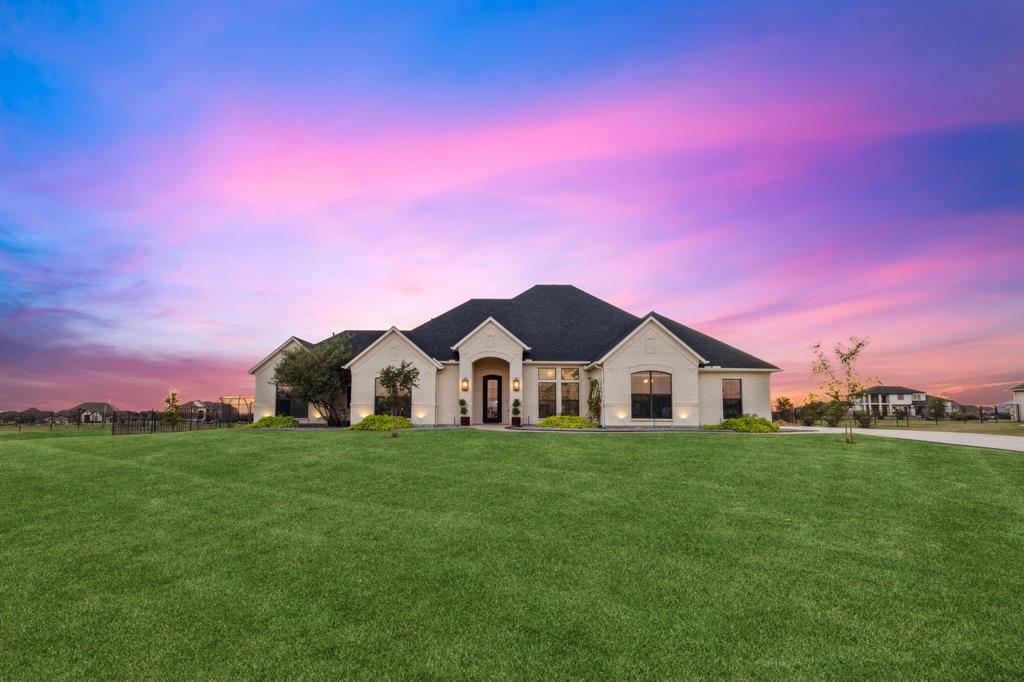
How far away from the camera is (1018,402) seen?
46344mm

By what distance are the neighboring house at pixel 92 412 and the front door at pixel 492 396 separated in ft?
149

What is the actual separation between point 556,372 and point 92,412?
181ft

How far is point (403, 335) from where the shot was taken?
94.8ft

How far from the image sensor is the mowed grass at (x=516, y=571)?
4.83 metres

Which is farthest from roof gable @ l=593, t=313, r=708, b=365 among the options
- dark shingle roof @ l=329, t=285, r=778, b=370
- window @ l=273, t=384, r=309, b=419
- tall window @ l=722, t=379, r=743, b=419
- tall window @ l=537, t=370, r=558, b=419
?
window @ l=273, t=384, r=309, b=419

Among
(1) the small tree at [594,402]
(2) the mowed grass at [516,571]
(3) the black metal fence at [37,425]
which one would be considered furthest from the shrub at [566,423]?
(3) the black metal fence at [37,425]

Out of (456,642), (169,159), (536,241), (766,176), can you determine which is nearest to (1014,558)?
(456,642)

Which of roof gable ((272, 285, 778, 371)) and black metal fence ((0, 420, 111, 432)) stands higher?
roof gable ((272, 285, 778, 371))

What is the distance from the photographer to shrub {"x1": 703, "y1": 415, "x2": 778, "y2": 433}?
80.1 feet

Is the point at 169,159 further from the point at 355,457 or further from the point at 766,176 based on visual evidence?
the point at 766,176

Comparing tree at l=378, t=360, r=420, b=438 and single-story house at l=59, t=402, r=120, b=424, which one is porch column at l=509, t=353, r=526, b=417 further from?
single-story house at l=59, t=402, r=120, b=424

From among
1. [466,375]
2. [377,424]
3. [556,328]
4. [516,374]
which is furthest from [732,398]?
[377,424]

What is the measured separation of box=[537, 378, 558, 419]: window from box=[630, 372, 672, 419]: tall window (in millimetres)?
4875

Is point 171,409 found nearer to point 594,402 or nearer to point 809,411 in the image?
point 594,402
